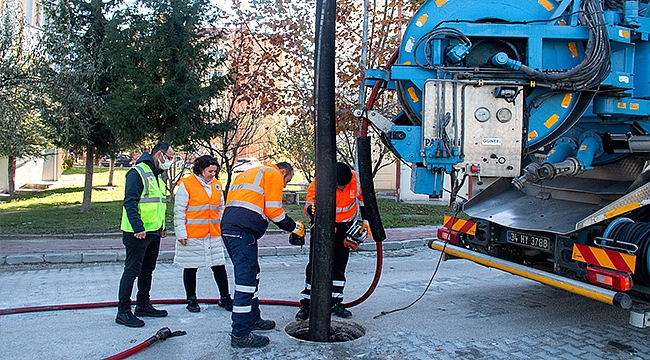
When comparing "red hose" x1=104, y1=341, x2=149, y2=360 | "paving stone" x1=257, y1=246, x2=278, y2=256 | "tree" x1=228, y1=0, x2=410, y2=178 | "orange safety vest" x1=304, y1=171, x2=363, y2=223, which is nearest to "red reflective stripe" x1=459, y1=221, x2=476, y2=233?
"orange safety vest" x1=304, y1=171, x2=363, y2=223

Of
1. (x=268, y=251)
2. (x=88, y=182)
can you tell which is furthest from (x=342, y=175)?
(x=88, y=182)

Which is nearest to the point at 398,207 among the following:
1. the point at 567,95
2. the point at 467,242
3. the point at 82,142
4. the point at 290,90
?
the point at 290,90

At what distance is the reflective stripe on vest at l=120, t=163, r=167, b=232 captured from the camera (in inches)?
227

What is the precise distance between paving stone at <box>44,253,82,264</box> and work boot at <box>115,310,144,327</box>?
394 centimetres

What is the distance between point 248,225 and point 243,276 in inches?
17.1

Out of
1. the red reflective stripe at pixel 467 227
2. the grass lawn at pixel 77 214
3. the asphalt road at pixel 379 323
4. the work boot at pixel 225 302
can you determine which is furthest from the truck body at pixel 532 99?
the grass lawn at pixel 77 214

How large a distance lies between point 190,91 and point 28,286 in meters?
6.41

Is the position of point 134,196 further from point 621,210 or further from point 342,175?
point 621,210

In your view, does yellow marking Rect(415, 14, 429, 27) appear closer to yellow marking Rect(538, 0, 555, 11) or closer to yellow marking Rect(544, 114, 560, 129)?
yellow marking Rect(538, 0, 555, 11)

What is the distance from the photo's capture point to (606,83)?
5.23 meters

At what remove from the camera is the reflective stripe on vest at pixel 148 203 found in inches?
227

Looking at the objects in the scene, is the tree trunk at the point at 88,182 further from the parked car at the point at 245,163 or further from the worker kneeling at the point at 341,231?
the worker kneeling at the point at 341,231

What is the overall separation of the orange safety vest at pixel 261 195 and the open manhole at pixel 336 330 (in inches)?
43.6

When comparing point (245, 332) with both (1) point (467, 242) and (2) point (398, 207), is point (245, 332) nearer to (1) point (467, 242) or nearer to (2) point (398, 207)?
(1) point (467, 242)
